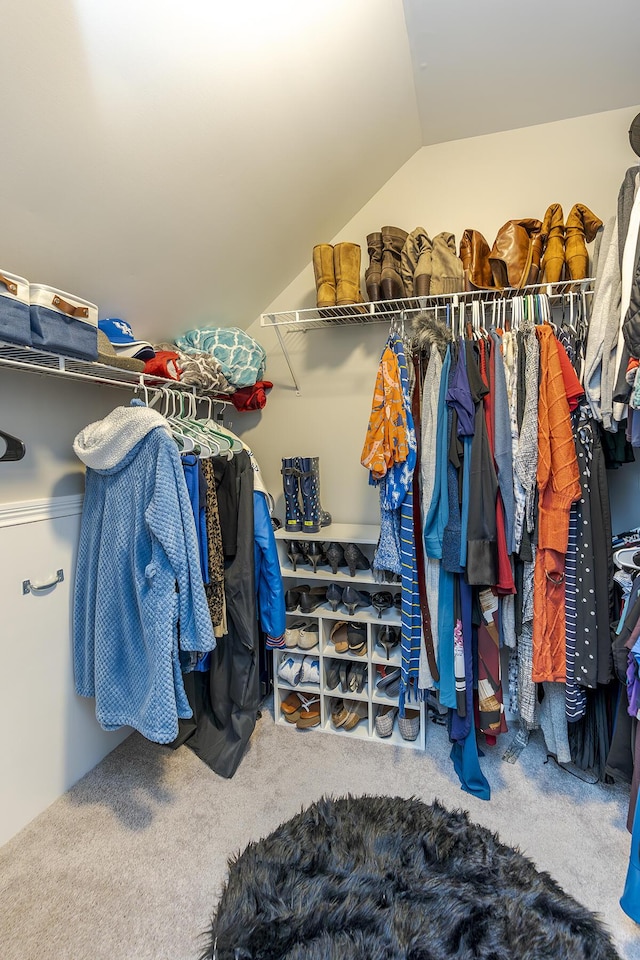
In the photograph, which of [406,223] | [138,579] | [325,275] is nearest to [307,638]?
[138,579]

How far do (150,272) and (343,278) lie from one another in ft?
2.54

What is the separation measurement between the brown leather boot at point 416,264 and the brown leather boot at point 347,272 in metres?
0.19

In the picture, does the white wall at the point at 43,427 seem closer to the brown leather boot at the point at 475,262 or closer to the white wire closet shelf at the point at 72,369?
the white wire closet shelf at the point at 72,369

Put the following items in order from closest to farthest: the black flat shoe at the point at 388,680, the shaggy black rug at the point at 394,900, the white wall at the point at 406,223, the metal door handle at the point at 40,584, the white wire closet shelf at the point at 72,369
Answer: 1. the shaggy black rug at the point at 394,900
2. the white wire closet shelf at the point at 72,369
3. the metal door handle at the point at 40,584
4. the white wall at the point at 406,223
5. the black flat shoe at the point at 388,680

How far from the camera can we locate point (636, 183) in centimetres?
131

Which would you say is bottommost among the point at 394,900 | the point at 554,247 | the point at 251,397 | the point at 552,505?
the point at 394,900

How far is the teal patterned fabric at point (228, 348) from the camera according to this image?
202 cm

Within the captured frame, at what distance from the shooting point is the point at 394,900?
42.4 inches

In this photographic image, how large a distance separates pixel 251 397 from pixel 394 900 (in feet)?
6.30

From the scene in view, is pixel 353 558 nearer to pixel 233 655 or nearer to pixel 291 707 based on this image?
pixel 233 655

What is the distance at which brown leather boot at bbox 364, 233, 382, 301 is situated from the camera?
182 cm

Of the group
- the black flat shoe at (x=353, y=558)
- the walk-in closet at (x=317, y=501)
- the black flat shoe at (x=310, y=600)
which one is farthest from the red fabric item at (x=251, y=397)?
the black flat shoe at (x=310, y=600)

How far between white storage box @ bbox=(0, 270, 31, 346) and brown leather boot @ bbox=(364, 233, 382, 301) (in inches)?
47.9

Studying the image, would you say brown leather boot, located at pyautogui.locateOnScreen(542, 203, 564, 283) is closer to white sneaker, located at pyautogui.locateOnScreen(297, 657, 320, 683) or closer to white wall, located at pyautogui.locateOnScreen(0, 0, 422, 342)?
white wall, located at pyautogui.locateOnScreen(0, 0, 422, 342)
